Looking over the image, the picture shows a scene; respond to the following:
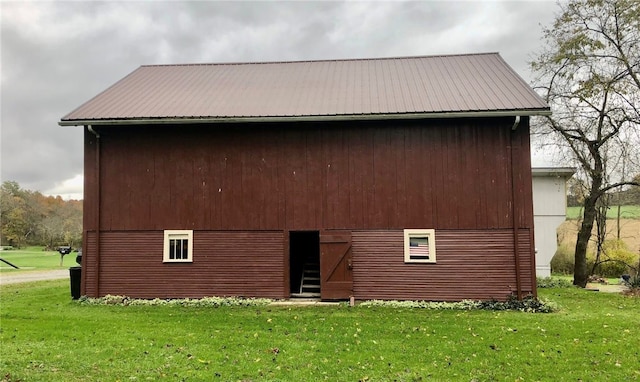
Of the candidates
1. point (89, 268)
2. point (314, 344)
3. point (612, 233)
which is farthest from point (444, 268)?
point (612, 233)

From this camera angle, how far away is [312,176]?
12297mm

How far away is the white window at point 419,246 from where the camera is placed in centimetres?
1184

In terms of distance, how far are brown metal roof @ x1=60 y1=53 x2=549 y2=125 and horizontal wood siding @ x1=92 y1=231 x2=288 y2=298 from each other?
10.3 feet

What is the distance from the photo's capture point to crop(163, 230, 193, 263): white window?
12.4 metres

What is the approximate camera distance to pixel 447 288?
11742mm

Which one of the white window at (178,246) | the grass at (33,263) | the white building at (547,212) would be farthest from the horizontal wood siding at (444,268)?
the grass at (33,263)

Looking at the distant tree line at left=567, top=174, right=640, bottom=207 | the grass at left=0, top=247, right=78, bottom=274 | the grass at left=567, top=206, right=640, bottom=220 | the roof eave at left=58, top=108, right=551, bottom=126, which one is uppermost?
the roof eave at left=58, top=108, right=551, bottom=126

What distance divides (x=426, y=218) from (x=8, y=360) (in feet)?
29.3

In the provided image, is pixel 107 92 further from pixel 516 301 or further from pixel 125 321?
pixel 516 301

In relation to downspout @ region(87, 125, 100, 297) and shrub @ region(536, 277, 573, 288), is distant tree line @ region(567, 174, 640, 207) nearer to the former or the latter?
shrub @ region(536, 277, 573, 288)

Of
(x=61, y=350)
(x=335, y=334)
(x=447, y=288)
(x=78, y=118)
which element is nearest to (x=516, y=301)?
(x=447, y=288)

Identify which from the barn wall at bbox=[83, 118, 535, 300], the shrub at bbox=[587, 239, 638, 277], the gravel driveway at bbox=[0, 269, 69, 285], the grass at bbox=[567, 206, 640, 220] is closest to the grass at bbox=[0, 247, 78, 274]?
the gravel driveway at bbox=[0, 269, 69, 285]

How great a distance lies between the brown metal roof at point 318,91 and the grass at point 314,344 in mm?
4782

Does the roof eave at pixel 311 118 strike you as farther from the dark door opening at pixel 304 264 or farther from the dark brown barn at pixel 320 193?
the dark door opening at pixel 304 264
